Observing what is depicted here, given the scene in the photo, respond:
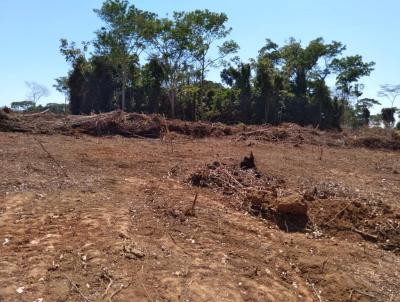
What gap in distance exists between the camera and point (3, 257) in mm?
4395

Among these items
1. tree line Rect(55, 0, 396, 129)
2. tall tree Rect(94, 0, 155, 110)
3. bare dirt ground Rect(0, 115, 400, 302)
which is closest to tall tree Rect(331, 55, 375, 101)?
tree line Rect(55, 0, 396, 129)

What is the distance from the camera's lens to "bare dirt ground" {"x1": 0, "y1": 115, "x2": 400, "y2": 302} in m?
4.21

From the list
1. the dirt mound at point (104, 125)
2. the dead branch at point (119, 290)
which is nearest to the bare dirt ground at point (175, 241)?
the dead branch at point (119, 290)

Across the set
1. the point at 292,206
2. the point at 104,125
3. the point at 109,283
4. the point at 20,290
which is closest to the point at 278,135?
the point at 104,125

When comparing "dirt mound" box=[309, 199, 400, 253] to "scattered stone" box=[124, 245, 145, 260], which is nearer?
"scattered stone" box=[124, 245, 145, 260]

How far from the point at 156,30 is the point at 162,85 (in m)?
4.86

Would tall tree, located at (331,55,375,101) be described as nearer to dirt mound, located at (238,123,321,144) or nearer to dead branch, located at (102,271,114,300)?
dirt mound, located at (238,123,321,144)

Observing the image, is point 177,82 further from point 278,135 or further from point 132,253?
point 132,253

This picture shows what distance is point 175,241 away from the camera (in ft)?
17.1

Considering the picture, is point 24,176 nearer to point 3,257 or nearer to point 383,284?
point 3,257

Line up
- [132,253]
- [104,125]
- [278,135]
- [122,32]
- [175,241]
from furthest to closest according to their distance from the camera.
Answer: [122,32], [278,135], [104,125], [175,241], [132,253]

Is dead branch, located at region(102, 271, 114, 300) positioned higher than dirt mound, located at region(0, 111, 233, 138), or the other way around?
dirt mound, located at region(0, 111, 233, 138)

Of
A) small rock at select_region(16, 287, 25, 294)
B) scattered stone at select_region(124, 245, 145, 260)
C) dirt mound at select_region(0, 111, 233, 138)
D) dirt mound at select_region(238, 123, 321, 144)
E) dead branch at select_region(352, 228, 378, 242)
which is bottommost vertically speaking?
dead branch at select_region(352, 228, 378, 242)

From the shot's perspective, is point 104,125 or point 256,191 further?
point 104,125
